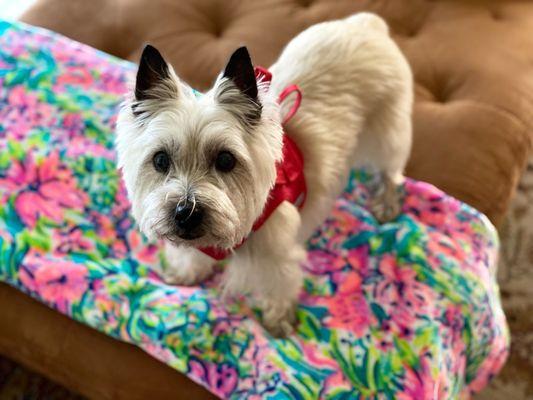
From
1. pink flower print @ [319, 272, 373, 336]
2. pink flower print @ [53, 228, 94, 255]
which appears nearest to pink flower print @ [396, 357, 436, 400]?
pink flower print @ [319, 272, 373, 336]

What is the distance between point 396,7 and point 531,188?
98 cm

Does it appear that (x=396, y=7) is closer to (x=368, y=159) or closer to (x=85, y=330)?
(x=368, y=159)

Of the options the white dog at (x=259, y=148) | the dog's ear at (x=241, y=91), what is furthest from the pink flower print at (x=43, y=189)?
the dog's ear at (x=241, y=91)

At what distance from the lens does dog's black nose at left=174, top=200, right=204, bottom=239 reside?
1021mm

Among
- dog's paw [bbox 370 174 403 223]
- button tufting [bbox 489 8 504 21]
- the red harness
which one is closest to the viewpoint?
the red harness

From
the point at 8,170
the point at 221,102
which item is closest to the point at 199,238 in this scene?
the point at 221,102

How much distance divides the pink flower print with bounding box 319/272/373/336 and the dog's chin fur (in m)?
0.46

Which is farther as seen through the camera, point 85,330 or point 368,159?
point 368,159

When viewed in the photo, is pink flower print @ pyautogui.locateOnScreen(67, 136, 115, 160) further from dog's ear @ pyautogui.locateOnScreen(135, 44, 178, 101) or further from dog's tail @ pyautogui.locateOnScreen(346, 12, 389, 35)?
dog's tail @ pyautogui.locateOnScreen(346, 12, 389, 35)

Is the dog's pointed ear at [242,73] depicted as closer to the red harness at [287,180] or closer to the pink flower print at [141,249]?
the red harness at [287,180]

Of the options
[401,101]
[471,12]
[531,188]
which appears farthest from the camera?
[531,188]

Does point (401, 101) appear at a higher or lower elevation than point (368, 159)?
higher

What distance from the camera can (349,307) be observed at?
1.44m

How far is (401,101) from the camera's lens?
1.51 metres
